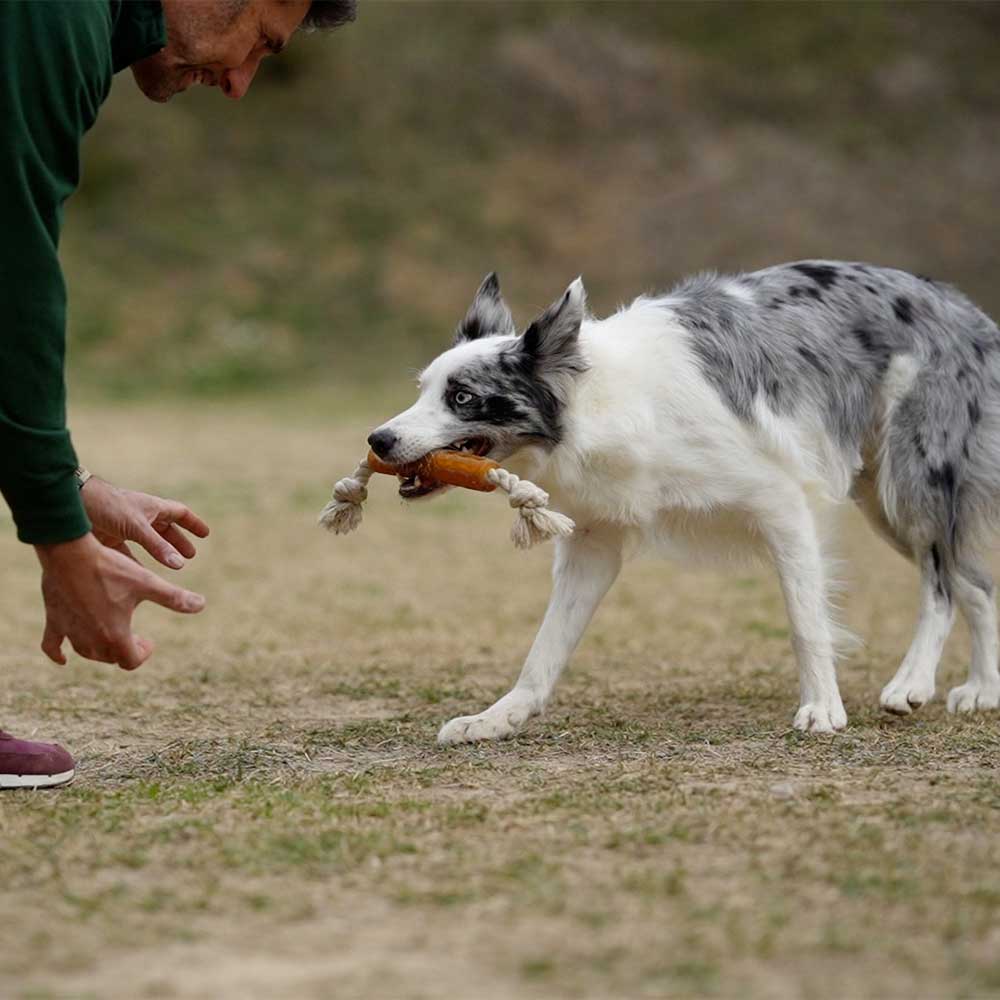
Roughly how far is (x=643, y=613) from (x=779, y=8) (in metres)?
20.9

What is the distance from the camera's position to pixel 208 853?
3.55 m

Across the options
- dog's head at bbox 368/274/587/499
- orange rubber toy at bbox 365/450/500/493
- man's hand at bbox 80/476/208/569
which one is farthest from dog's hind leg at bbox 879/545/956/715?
man's hand at bbox 80/476/208/569

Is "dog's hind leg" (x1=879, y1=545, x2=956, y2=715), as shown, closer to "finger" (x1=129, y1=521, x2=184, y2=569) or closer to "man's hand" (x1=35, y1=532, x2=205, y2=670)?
Result: "finger" (x1=129, y1=521, x2=184, y2=569)

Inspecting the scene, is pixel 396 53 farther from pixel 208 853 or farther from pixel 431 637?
pixel 208 853

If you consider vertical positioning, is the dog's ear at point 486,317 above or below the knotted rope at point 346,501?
above

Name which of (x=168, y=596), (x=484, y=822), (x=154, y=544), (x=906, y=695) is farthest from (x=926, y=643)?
(x=168, y=596)

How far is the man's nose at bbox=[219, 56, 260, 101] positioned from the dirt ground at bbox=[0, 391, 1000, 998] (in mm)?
1849

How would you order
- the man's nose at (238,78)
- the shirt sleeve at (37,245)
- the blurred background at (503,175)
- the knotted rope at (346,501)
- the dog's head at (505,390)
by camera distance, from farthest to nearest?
the blurred background at (503,175) → the knotted rope at (346,501) → the dog's head at (505,390) → the man's nose at (238,78) → the shirt sleeve at (37,245)

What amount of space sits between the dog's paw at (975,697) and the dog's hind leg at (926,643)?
0.17m

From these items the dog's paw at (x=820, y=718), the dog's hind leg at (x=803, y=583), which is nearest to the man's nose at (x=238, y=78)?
the dog's hind leg at (x=803, y=583)

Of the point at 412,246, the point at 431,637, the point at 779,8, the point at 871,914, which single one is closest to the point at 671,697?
the point at 431,637

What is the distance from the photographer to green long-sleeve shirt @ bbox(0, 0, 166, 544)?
10.5ft

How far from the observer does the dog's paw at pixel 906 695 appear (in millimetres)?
5273

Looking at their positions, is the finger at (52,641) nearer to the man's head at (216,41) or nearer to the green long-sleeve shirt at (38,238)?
the green long-sleeve shirt at (38,238)
